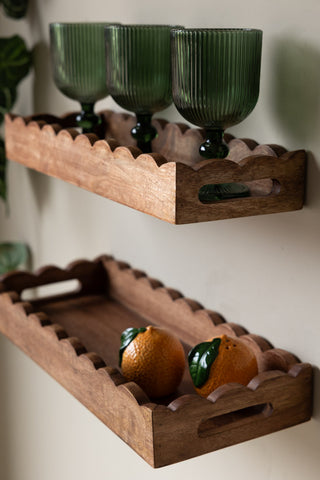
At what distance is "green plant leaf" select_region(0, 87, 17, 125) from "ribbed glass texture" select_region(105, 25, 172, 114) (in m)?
0.67

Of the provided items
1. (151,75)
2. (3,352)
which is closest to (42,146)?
(151,75)

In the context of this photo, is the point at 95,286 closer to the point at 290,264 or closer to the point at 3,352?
the point at 290,264

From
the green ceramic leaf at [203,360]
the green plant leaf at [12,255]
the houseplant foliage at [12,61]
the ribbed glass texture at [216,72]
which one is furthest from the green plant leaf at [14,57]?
the green ceramic leaf at [203,360]

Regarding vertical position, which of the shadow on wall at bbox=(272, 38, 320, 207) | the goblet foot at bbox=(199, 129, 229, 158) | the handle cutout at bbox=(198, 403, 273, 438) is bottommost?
the handle cutout at bbox=(198, 403, 273, 438)

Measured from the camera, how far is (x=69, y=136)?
3.15ft

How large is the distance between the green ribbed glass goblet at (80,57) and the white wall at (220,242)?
0.11 metres

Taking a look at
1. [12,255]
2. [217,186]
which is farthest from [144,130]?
[12,255]

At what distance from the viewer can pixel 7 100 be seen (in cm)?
153

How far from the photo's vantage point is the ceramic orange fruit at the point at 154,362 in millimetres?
834

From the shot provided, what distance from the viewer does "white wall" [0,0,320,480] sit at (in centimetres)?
80

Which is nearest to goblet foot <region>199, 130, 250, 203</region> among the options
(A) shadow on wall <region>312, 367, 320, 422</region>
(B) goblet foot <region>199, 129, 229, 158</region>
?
(B) goblet foot <region>199, 129, 229, 158</region>

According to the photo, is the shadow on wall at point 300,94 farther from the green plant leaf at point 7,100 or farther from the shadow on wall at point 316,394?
the green plant leaf at point 7,100

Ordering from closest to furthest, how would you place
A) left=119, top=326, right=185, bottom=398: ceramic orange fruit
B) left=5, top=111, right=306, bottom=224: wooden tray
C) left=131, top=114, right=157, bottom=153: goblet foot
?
1. left=5, top=111, right=306, bottom=224: wooden tray
2. left=119, top=326, right=185, bottom=398: ceramic orange fruit
3. left=131, top=114, right=157, bottom=153: goblet foot

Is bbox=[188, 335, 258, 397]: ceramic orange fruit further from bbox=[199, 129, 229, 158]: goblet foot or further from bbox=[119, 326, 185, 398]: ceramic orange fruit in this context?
bbox=[199, 129, 229, 158]: goblet foot
